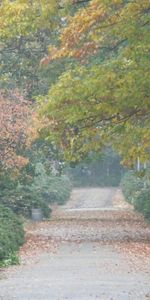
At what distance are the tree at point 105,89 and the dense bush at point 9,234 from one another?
5828mm

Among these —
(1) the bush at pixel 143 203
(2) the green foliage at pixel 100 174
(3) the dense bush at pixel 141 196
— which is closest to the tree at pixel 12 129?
(3) the dense bush at pixel 141 196

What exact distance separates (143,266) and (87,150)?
5231mm

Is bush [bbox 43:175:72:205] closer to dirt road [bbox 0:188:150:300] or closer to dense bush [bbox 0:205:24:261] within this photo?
dirt road [bbox 0:188:150:300]

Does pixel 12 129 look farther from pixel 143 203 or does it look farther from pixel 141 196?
pixel 141 196

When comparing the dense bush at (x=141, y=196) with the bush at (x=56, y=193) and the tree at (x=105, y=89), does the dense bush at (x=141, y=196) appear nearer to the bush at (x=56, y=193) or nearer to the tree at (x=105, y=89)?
the bush at (x=56, y=193)

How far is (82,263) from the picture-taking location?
17484mm

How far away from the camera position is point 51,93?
37.3 feet

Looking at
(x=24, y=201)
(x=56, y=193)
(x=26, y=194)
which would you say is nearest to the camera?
(x=24, y=201)

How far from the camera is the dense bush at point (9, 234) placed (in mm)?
17922

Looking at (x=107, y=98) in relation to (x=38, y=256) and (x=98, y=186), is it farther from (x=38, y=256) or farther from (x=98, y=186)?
(x=98, y=186)

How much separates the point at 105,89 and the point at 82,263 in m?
7.94

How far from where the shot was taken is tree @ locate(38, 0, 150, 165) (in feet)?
33.6

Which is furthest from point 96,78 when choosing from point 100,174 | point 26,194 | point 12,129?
point 100,174

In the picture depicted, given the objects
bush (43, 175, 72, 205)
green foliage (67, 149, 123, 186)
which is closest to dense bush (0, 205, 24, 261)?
bush (43, 175, 72, 205)
